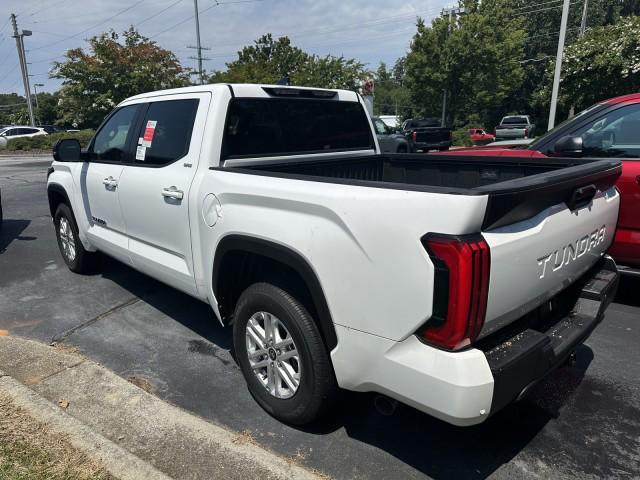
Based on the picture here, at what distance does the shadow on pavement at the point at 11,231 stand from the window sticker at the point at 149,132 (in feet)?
13.8

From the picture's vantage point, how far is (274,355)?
9.02 ft

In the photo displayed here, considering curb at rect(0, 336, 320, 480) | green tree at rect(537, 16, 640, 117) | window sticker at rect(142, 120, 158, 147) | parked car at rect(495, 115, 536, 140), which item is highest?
green tree at rect(537, 16, 640, 117)

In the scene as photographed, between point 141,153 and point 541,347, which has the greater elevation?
point 141,153

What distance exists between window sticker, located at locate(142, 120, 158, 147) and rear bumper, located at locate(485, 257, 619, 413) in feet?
9.55

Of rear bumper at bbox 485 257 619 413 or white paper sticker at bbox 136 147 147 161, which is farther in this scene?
white paper sticker at bbox 136 147 147 161

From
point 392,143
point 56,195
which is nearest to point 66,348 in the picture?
point 56,195

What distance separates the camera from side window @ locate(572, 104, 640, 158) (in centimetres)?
432

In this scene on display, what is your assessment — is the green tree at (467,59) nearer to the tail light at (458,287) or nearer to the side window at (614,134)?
the side window at (614,134)

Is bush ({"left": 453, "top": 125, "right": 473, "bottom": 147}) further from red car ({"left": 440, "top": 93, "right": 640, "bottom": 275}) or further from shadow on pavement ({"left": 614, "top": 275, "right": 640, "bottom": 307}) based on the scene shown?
red car ({"left": 440, "top": 93, "right": 640, "bottom": 275})

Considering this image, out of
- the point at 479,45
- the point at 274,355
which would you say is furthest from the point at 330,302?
the point at 479,45

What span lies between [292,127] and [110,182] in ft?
5.42

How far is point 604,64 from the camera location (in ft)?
63.8

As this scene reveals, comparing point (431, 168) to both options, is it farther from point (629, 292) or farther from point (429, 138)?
point (429, 138)

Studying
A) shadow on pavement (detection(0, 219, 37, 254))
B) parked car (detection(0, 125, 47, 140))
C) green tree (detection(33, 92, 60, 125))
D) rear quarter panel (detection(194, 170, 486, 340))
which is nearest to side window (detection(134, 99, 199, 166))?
rear quarter panel (detection(194, 170, 486, 340))
